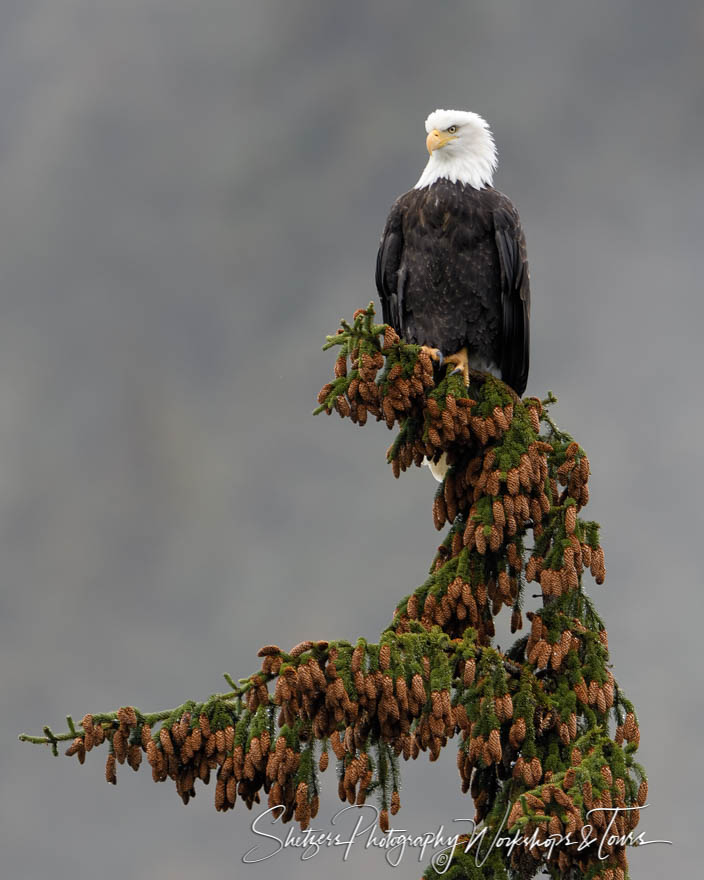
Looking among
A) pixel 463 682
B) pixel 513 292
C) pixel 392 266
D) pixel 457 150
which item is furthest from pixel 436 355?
pixel 463 682

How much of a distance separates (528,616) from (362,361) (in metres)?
1.13

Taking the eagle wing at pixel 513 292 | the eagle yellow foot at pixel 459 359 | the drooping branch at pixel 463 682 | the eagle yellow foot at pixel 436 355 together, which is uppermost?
the eagle wing at pixel 513 292

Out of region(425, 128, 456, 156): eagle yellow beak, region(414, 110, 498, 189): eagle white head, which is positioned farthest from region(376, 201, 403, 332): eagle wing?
region(425, 128, 456, 156): eagle yellow beak

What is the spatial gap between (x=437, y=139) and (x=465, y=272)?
0.67 metres

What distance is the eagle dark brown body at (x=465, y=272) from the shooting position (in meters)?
5.68

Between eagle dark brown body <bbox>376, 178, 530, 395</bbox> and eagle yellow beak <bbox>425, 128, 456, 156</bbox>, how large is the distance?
0.17m

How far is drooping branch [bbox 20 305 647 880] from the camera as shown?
3.73 metres

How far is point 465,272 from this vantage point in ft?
18.6

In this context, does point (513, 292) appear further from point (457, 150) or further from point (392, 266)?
point (457, 150)

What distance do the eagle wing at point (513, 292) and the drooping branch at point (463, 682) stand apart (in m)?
0.89

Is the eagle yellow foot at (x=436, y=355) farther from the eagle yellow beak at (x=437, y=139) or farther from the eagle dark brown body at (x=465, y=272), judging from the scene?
the eagle yellow beak at (x=437, y=139)

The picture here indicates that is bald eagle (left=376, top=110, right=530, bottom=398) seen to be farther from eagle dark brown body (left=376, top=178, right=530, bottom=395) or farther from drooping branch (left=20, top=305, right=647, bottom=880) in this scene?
drooping branch (left=20, top=305, right=647, bottom=880)

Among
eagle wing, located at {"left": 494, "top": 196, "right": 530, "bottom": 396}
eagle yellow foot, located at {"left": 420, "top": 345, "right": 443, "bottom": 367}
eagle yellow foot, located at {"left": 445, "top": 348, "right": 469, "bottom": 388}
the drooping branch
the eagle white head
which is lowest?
the drooping branch

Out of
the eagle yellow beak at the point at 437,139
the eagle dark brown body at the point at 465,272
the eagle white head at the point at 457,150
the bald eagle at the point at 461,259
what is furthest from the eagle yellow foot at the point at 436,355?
the eagle yellow beak at the point at 437,139
